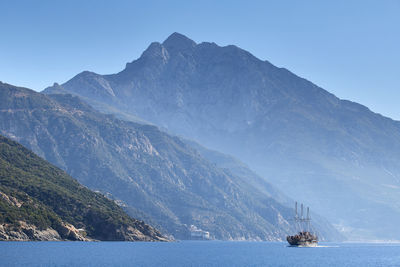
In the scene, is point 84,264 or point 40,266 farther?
point 84,264

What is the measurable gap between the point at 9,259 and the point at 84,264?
68.8 feet

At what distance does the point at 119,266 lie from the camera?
7820 inches

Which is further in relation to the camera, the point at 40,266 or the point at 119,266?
the point at 119,266

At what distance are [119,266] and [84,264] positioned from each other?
10.6m

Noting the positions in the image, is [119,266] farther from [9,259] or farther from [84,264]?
[9,259]

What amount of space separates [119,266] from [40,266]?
2618cm

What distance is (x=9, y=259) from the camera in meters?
192

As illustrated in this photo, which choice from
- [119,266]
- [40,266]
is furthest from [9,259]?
[119,266]

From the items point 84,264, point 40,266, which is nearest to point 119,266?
point 84,264

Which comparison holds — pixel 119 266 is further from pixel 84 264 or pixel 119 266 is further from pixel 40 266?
pixel 40 266

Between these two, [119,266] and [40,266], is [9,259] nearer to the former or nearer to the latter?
[40,266]

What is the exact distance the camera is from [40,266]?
7121 inches
